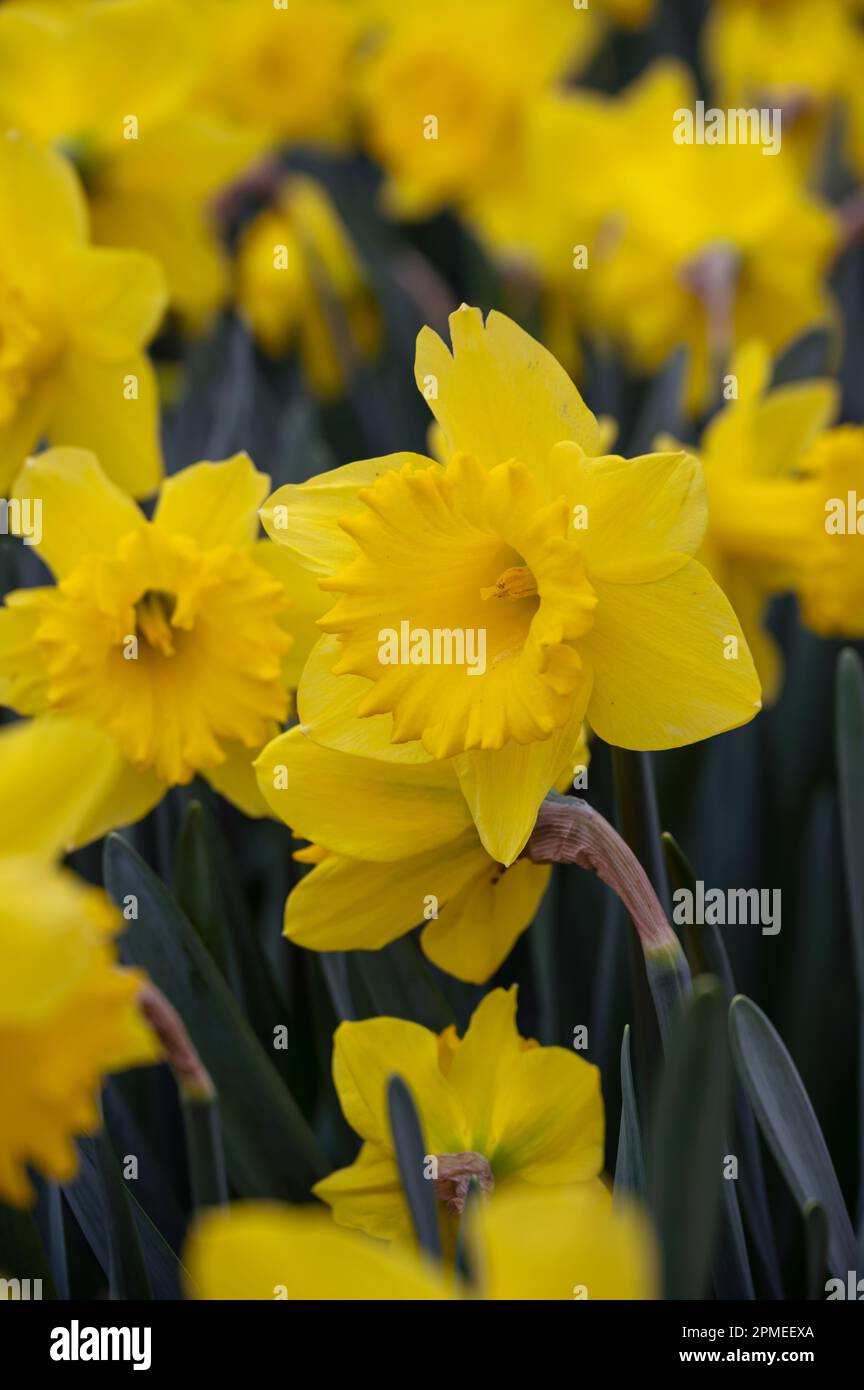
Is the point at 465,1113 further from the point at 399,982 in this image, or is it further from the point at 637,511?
the point at 637,511

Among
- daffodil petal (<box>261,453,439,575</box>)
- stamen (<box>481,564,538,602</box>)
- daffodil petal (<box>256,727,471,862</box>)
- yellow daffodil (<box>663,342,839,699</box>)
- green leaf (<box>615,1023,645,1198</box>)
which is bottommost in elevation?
green leaf (<box>615,1023,645,1198</box>)

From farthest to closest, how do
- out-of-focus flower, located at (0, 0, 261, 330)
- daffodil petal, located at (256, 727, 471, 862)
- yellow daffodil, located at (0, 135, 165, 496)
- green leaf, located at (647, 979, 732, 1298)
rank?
out-of-focus flower, located at (0, 0, 261, 330), yellow daffodil, located at (0, 135, 165, 496), daffodil petal, located at (256, 727, 471, 862), green leaf, located at (647, 979, 732, 1298)

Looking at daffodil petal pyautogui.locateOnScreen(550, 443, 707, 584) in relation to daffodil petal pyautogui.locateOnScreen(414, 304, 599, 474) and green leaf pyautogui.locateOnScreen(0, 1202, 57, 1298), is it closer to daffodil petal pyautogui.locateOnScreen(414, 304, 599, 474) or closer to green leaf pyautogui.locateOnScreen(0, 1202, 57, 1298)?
daffodil petal pyautogui.locateOnScreen(414, 304, 599, 474)

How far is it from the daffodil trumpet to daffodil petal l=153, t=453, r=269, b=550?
12.6 inches

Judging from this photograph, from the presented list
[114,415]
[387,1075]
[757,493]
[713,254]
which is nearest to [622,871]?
[387,1075]

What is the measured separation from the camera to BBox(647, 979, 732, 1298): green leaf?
55 centimetres

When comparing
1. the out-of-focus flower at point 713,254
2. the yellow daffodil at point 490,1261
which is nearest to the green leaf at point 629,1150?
the yellow daffodil at point 490,1261

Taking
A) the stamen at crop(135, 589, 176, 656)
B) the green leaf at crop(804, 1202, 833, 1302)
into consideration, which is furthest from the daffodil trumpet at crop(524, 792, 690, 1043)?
the stamen at crop(135, 589, 176, 656)

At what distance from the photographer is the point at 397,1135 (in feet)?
2.20

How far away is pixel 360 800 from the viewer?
774 mm

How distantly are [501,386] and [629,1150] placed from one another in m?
0.41
